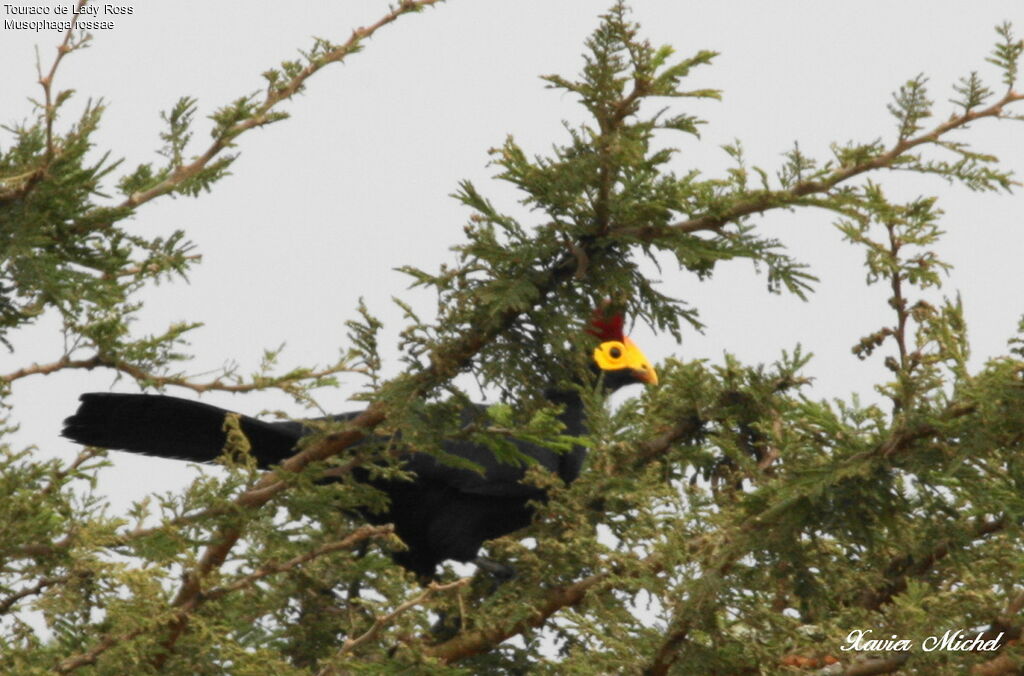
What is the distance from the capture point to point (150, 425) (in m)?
4.00

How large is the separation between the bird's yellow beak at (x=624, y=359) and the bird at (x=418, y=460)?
0.03 meters

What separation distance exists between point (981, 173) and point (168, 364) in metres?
2.37

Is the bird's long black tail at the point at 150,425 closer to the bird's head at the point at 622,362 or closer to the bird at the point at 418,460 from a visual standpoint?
the bird at the point at 418,460

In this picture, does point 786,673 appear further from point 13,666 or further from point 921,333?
point 13,666

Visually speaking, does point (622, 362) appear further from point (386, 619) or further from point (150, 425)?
point (386, 619)

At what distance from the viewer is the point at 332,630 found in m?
4.21

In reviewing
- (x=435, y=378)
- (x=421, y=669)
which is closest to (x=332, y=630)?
(x=421, y=669)

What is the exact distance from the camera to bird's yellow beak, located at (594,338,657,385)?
534cm

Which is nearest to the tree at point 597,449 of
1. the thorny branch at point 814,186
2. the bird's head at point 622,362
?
the thorny branch at point 814,186

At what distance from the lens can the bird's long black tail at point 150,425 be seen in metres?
3.88
